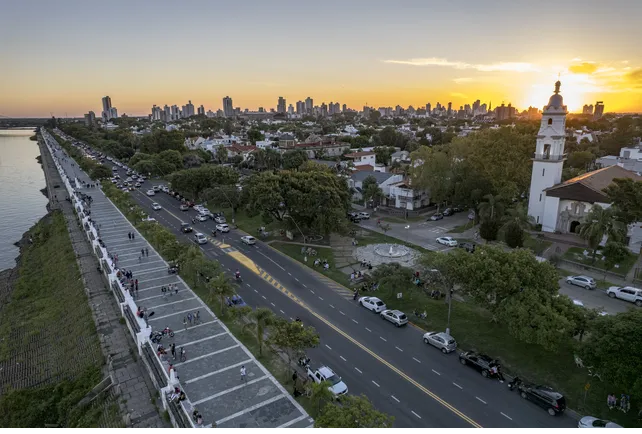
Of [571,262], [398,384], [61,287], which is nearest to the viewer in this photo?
[398,384]

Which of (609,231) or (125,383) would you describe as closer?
(125,383)

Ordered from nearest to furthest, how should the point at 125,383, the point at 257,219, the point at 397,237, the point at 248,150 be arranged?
the point at 125,383, the point at 397,237, the point at 257,219, the point at 248,150

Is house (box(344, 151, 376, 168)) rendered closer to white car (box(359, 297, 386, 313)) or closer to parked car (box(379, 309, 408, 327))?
white car (box(359, 297, 386, 313))

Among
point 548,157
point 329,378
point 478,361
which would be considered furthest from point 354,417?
point 548,157

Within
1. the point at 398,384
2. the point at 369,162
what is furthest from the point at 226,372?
the point at 369,162

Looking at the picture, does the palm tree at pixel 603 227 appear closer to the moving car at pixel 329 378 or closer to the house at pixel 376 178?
the moving car at pixel 329 378

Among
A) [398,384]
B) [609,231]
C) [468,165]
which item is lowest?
[398,384]

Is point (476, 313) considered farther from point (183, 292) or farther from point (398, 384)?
point (183, 292)

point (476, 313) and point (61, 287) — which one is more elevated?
point (476, 313)
